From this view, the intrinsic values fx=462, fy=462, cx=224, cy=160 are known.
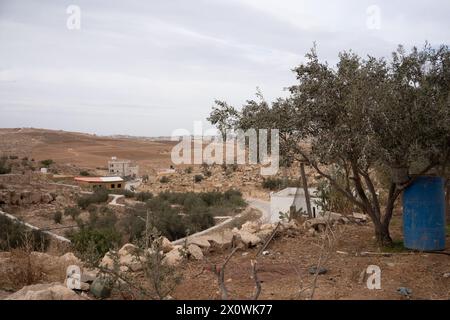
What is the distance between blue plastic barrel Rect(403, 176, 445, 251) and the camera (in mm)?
7062

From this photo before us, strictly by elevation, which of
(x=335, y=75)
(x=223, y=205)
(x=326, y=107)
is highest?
(x=335, y=75)

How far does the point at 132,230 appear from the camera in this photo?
1617cm

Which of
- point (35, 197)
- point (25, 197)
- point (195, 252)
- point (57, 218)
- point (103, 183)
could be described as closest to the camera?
point (195, 252)

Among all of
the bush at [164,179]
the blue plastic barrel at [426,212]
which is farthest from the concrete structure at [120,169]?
the blue plastic barrel at [426,212]

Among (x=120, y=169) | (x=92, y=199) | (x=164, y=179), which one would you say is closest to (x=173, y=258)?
(x=92, y=199)

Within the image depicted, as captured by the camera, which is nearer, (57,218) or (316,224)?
(316,224)

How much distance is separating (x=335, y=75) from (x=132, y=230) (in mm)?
10997

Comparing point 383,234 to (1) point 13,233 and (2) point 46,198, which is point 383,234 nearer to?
(1) point 13,233

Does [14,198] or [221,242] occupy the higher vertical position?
[221,242]

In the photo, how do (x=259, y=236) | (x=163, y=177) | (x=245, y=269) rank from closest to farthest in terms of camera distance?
(x=245, y=269)
(x=259, y=236)
(x=163, y=177)

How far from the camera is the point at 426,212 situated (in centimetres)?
707
